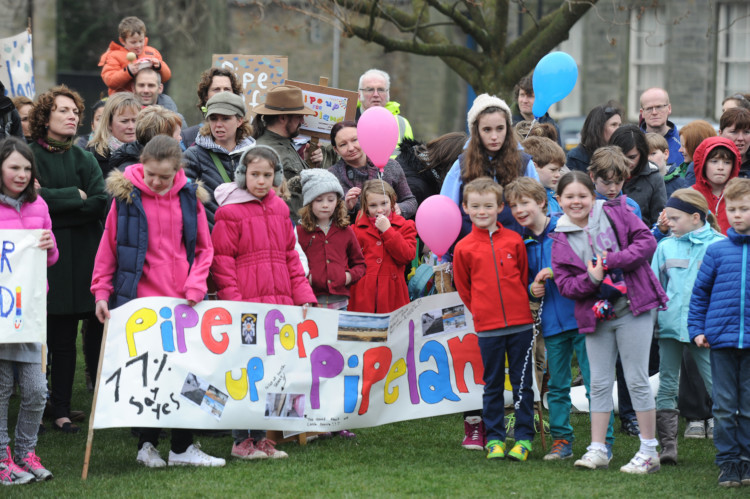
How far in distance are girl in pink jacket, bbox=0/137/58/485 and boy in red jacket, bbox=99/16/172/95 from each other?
9.88 feet

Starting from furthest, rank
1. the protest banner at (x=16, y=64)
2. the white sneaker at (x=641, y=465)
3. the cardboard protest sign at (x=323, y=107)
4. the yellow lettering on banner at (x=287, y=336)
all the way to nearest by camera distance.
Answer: the protest banner at (x=16, y=64)
the cardboard protest sign at (x=323, y=107)
the yellow lettering on banner at (x=287, y=336)
the white sneaker at (x=641, y=465)

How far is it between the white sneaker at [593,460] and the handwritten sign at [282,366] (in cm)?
103

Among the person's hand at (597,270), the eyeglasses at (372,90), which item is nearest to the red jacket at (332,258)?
the person's hand at (597,270)

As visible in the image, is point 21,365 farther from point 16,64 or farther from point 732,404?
point 16,64

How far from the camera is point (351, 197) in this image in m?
7.85

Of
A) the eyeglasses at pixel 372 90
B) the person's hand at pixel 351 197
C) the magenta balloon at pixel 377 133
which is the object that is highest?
the eyeglasses at pixel 372 90

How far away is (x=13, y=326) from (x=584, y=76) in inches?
1051

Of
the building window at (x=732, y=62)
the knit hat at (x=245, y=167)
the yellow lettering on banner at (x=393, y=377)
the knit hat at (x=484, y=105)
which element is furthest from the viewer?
the building window at (x=732, y=62)

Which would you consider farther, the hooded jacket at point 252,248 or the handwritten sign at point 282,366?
the hooded jacket at point 252,248

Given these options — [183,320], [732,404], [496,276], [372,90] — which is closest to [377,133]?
[496,276]

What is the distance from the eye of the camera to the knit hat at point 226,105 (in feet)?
24.1

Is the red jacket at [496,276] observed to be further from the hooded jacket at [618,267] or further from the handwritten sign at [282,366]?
the handwritten sign at [282,366]

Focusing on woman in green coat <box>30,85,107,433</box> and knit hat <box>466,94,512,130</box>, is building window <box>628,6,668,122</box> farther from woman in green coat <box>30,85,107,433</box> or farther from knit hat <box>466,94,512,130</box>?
woman in green coat <box>30,85,107,433</box>

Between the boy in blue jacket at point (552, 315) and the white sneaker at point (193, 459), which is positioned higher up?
the boy in blue jacket at point (552, 315)
